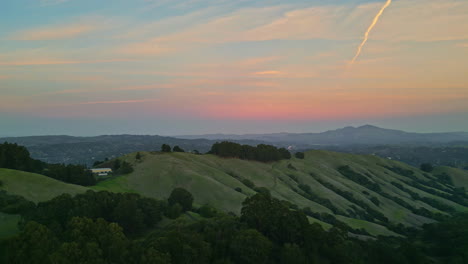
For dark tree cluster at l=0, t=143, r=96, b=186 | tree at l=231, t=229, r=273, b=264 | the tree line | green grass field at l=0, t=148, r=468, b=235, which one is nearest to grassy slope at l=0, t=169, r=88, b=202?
green grass field at l=0, t=148, r=468, b=235

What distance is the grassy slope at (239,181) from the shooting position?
89688 millimetres

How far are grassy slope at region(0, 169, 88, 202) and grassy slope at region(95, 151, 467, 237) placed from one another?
14.4 m

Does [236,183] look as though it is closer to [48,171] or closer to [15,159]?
[48,171]

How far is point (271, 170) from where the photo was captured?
453ft

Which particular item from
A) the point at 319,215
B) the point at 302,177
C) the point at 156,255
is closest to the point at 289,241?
the point at 156,255

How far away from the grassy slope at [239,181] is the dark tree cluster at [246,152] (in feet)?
19.3

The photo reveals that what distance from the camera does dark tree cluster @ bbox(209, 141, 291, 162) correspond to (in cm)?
14788

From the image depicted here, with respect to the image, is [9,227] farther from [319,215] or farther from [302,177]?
[302,177]

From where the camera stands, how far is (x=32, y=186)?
6775 cm

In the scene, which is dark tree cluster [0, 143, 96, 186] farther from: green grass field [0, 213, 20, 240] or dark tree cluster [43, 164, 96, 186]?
green grass field [0, 213, 20, 240]

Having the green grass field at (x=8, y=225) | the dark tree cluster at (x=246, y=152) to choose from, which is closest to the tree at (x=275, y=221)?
the green grass field at (x=8, y=225)

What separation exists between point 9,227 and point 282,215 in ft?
156

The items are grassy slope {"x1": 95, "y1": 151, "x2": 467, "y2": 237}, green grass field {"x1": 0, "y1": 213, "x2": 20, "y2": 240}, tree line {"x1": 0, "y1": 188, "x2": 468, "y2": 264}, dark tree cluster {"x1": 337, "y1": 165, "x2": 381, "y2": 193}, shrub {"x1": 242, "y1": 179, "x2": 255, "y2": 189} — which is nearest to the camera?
tree line {"x1": 0, "y1": 188, "x2": 468, "y2": 264}

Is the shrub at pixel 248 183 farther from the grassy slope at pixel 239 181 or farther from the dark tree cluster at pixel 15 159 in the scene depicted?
the dark tree cluster at pixel 15 159
